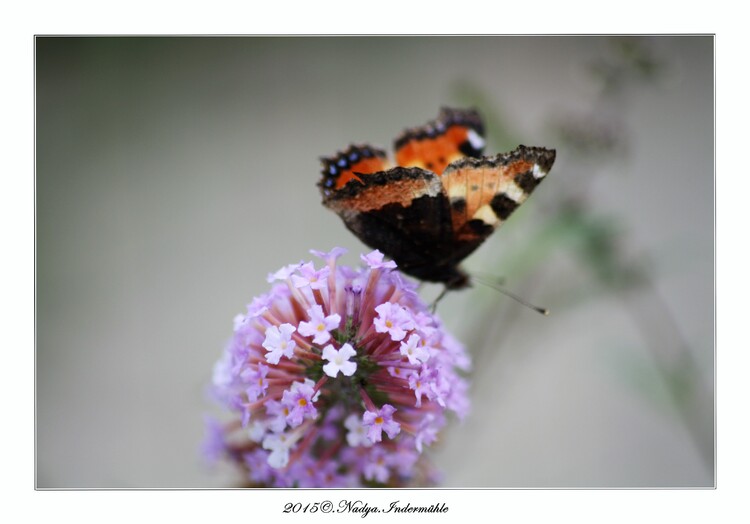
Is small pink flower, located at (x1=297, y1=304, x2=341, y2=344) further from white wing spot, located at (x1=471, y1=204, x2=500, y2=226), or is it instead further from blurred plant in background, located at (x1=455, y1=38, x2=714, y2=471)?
blurred plant in background, located at (x1=455, y1=38, x2=714, y2=471)

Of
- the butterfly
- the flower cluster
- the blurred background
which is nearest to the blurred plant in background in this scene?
the blurred background

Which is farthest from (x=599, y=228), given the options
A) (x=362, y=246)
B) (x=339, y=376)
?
(x=362, y=246)

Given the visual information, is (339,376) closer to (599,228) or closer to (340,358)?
(340,358)

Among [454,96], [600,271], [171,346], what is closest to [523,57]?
[454,96]

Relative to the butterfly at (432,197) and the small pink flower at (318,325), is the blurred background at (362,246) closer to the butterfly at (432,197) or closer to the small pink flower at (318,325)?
the butterfly at (432,197)

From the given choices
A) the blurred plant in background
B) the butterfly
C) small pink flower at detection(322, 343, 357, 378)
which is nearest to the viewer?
small pink flower at detection(322, 343, 357, 378)
